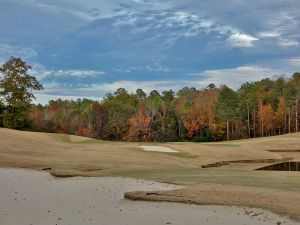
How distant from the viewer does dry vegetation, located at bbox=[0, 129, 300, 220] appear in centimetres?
1830

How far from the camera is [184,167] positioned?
39.8 meters

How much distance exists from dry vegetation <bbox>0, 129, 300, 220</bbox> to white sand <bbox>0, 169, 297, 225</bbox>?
102 cm

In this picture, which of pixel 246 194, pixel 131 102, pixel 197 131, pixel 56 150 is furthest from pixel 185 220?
pixel 131 102

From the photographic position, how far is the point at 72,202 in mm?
19203

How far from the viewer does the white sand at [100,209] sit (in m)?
14.9

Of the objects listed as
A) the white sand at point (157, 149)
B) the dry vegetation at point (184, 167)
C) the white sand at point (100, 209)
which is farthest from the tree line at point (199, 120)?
the white sand at point (100, 209)

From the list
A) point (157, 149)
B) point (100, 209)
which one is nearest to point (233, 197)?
point (100, 209)

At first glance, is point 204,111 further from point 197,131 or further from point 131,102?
point 131,102

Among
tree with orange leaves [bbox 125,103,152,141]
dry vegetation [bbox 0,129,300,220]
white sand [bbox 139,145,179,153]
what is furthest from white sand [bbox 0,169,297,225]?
tree with orange leaves [bbox 125,103,152,141]

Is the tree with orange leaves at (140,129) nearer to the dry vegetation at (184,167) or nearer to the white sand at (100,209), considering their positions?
the dry vegetation at (184,167)

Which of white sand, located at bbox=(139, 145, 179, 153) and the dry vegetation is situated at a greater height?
white sand, located at bbox=(139, 145, 179, 153)

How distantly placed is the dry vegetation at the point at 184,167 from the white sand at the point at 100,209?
1.02 metres

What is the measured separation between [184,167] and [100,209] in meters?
23.0

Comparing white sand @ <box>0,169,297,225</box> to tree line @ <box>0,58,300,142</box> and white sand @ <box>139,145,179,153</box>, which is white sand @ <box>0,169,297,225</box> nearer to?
white sand @ <box>139,145,179,153</box>
